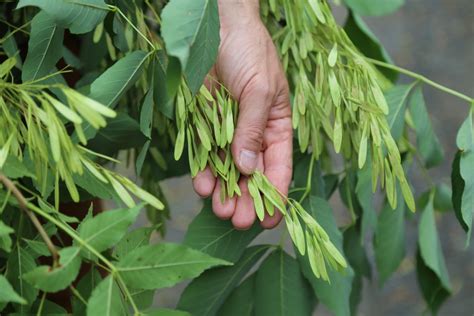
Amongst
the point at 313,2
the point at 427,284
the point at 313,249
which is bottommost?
the point at 427,284

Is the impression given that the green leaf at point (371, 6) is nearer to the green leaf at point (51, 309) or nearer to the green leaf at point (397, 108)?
the green leaf at point (397, 108)

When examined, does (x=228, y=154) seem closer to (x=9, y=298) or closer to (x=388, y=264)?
(x=9, y=298)

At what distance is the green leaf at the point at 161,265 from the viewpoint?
55 cm

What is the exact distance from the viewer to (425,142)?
1.05 m

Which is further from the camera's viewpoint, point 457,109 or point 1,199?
point 457,109

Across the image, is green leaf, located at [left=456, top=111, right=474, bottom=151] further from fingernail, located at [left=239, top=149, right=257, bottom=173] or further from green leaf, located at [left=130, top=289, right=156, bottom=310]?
green leaf, located at [left=130, top=289, right=156, bottom=310]

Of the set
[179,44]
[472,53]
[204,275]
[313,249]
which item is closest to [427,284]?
[204,275]

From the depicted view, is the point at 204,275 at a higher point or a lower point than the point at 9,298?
lower

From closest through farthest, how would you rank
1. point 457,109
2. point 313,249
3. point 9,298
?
point 9,298
point 313,249
point 457,109

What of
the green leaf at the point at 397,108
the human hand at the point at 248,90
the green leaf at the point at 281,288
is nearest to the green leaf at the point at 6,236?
the human hand at the point at 248,90

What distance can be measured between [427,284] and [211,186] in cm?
45

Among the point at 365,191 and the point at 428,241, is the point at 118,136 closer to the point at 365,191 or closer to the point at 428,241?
the point at 365,191

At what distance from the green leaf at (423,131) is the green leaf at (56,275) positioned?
22.1 inches

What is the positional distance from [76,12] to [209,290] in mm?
315
